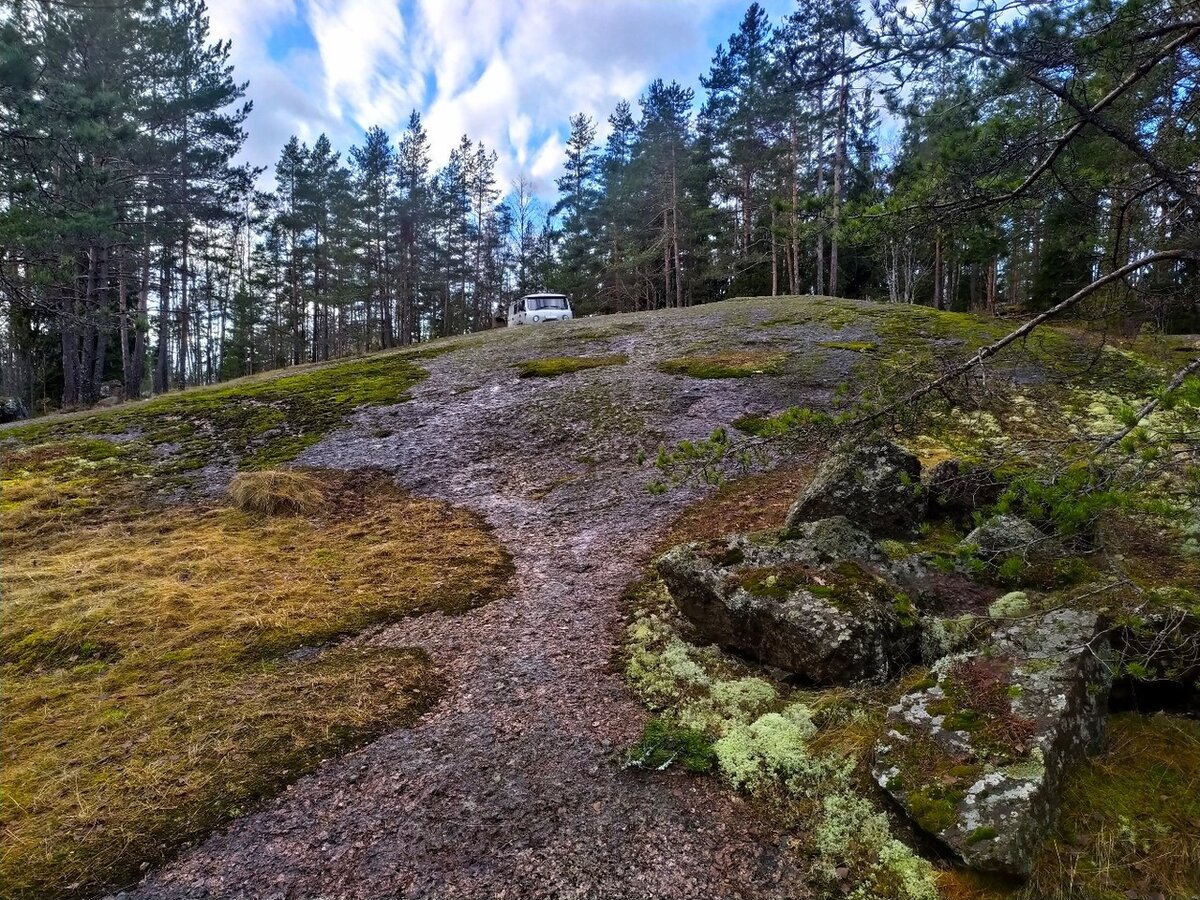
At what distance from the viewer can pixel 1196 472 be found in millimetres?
2293

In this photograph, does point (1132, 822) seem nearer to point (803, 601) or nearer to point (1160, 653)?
point (1160, 653)

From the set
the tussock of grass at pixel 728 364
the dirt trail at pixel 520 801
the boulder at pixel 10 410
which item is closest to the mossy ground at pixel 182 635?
the dirt trail at pixel 520 801

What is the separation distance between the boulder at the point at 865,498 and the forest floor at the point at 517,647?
0.83 metres

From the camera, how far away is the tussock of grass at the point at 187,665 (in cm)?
294

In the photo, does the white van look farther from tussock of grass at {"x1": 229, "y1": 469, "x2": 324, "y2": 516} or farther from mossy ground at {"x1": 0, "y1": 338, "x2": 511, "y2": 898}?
tussock of grass at {"x1": 229, "y1": 469, "x2": 324, "y2": 516}

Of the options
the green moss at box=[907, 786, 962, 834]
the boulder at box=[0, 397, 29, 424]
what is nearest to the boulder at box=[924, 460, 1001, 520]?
the green moss at box=[907, 786, 962, 834]

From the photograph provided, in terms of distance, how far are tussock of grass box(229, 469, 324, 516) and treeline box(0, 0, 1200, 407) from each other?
312 centimetres

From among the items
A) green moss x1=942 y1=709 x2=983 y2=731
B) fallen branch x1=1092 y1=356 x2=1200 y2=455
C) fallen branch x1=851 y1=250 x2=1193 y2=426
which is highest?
fallen branch x1=851 y1=250 x2=1193 y2=426

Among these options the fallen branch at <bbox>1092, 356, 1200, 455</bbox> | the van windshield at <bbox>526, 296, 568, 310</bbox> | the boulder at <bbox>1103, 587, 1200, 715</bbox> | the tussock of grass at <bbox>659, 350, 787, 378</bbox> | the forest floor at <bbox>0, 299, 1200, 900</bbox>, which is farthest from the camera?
the van windshield at <bbox>526, 296, 568, 310</bbox>

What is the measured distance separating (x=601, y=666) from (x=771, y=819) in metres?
1.66

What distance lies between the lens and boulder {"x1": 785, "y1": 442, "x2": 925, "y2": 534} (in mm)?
5184

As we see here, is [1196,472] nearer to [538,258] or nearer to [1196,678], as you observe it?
[1196,678]

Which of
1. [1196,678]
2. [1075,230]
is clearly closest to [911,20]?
[1075,230]

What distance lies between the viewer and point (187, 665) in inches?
167
